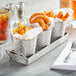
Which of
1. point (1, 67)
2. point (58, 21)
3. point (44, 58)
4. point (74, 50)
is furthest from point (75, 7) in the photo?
point (1, 67)

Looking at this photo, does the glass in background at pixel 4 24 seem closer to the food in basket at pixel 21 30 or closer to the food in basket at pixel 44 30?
the food in basket at pixel 21 30

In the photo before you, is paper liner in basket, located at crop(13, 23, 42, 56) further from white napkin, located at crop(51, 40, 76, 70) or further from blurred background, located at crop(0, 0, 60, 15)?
blurred background, located at crop(0, 0, 60, 15)

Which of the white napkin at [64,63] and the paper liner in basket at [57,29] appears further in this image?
the paper liner in basket at [57,29]

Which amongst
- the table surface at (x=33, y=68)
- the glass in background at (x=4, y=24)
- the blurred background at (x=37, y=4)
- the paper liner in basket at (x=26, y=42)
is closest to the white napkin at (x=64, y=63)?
the table surface at (x=33, y=68)

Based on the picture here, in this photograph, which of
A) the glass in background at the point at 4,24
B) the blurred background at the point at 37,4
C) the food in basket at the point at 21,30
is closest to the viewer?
the glass in background at the point at 4,24

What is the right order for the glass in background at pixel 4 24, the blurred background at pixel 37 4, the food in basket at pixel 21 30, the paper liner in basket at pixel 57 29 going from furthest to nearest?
the blurred background at pixel 37 4, the paper liner in basket at pixel 57 29, the food in basket at pixel 21 30, the glass in background at pixel 4 24

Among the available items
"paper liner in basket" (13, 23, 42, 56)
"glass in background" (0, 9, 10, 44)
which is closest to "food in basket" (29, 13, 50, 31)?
"paper liner in basket" (13, 23, 42, 56)

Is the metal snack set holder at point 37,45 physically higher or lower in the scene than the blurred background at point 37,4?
lower

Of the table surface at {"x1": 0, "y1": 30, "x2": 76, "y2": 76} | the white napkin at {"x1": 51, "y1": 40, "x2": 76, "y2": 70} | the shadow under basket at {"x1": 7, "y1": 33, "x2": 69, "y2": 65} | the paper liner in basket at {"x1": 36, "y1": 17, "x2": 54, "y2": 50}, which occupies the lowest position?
the table surface at {"x1": 0, "y1": 30, "x2": 76, "y2": 76}

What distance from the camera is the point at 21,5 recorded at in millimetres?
1500

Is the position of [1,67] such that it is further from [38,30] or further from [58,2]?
[58,2]

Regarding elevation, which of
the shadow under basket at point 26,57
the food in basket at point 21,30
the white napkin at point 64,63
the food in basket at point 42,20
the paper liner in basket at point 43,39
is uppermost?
the food in basket at point 42,20

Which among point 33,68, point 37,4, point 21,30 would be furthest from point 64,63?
point 37,4

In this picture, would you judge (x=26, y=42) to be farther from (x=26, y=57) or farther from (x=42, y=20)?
(x=42, y=20)
